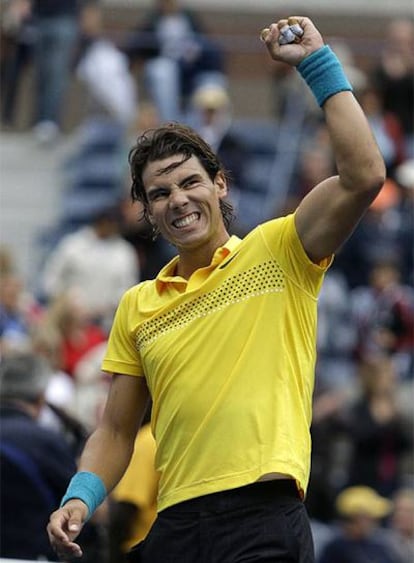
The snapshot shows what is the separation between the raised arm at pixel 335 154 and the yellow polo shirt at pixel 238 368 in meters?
0.09

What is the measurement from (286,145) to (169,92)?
1.25 m

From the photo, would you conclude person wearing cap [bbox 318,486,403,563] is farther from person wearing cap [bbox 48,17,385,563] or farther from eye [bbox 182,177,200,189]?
eye [bbox 182,177,200,189]

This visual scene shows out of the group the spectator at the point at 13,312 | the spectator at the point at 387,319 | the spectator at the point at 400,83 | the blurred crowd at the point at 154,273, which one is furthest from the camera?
the spectator at the point at 400,83

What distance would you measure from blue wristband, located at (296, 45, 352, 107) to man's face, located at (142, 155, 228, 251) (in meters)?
0.48

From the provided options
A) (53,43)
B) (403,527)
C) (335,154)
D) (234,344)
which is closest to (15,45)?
(53,43)

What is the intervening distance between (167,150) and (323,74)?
0.57m

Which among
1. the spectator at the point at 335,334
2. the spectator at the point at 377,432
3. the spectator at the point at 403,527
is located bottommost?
the spectator at the point at 403,527

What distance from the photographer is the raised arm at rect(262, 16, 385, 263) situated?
518 cm

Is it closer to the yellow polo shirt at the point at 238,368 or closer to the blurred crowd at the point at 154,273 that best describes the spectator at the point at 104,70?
the blurred crowd at the point at 154,273

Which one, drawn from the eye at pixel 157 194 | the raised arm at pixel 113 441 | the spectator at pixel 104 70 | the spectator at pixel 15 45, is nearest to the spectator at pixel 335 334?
the spectator at pixel 104 70

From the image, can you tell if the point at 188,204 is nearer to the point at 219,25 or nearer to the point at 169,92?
the point at 169,92

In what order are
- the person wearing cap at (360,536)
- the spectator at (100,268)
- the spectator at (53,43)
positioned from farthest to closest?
the spectator at (53,43) → the spectator at (100,268) → the person wearing cap at (360,536)

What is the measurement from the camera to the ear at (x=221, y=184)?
18.5ft

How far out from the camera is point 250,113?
22672 mm
